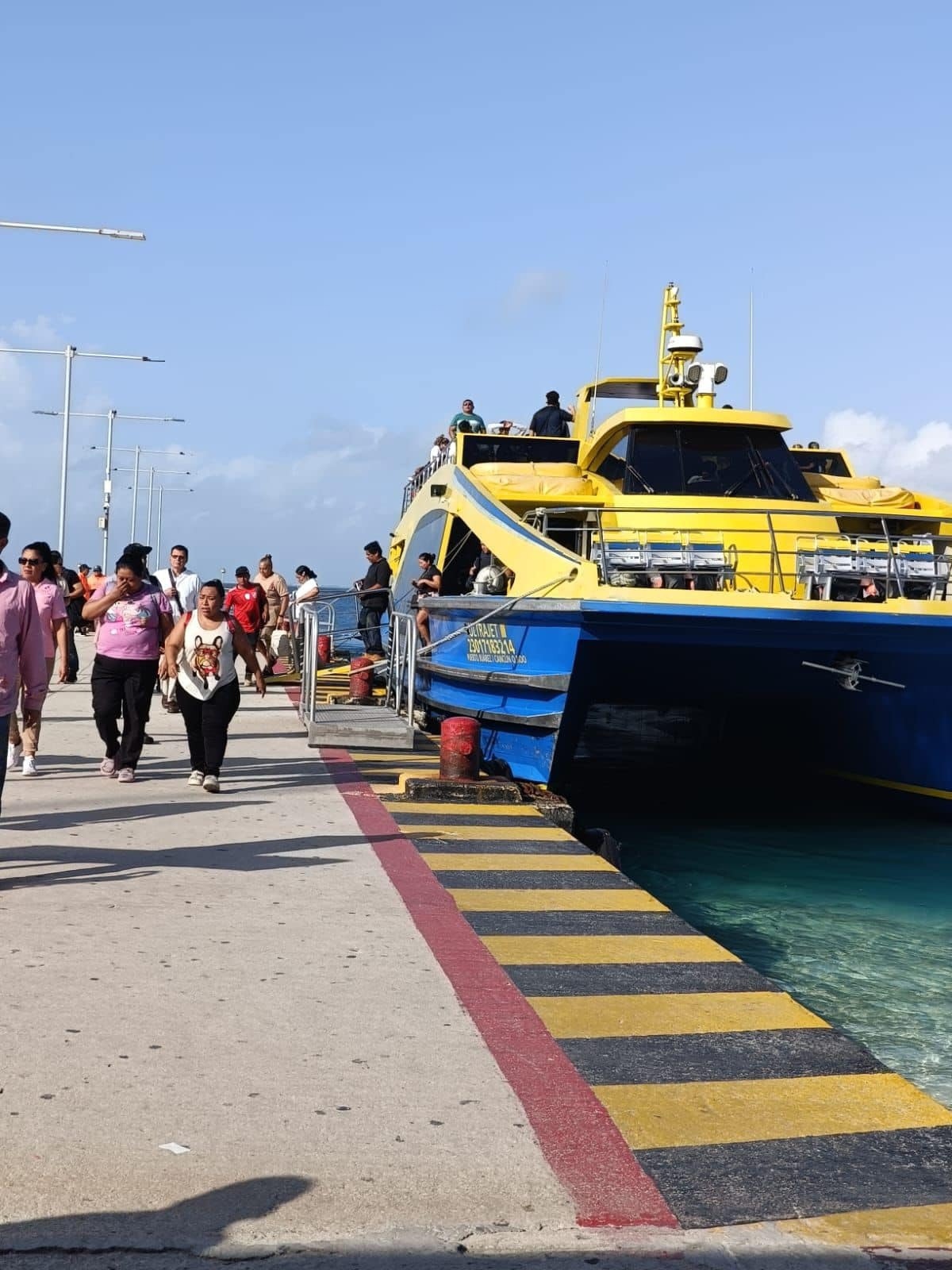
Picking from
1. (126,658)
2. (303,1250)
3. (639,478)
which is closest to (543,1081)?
(303,1250)

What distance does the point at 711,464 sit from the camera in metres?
13.6

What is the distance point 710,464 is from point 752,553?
2308 mm

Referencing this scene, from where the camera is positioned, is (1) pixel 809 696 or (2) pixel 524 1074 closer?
(2) pixel 524 1074

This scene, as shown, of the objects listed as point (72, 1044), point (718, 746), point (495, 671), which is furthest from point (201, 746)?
point (718, 746)

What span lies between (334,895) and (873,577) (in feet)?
20.4

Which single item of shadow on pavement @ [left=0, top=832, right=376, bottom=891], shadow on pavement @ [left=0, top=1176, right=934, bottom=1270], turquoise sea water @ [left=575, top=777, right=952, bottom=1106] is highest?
shadow on pavement @ [left=0, top=832, right=376, bottom=891]

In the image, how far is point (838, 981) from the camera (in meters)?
7.88

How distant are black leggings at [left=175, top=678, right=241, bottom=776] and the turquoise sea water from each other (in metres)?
3.46

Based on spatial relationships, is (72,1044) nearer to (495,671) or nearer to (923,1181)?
(923,1181)

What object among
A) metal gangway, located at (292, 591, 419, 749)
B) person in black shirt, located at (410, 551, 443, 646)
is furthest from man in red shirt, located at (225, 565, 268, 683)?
person in black shirt, located at (410, 551, 443, 646)

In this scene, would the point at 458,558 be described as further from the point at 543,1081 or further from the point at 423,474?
the point at 543,1081

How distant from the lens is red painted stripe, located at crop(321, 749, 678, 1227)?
3586 mm

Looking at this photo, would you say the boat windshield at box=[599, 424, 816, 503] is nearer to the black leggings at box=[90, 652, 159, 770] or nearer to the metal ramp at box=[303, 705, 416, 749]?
the metal ramp at box=[303, 705, 416, 749]

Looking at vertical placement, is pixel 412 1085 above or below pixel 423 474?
below
